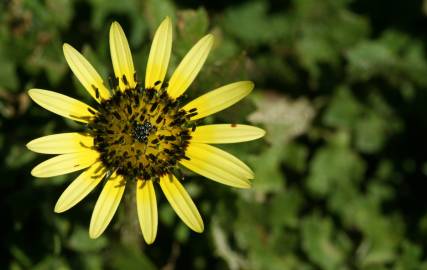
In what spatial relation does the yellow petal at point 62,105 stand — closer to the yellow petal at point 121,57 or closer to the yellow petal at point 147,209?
the yellow petal at point 121,57

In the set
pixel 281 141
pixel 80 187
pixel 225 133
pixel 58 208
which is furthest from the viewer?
pixel 281 141

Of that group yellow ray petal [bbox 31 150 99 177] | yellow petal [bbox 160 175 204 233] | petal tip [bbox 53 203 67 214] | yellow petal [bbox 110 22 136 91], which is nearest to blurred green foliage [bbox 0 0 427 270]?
yellow petal [bbox 110 22 136 91]

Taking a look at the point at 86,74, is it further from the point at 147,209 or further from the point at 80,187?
the point at 147,209

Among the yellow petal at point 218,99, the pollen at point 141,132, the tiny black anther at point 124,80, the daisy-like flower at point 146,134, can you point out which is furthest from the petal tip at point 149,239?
the tiny black anther at point 124,80

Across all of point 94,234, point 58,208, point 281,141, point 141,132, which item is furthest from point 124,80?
point 281,141

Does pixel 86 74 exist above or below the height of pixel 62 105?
above

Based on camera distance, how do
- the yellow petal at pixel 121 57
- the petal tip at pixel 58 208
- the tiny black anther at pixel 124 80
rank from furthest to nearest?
the tiny black anther at pixel 124 80 → the yellow petal at pixel 121 57 → the petal tip at pixel 58 208

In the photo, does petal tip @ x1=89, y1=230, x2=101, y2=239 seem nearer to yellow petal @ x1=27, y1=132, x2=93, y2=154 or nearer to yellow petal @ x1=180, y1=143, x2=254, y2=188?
yellow petal @ x1=27, y1=132, x2=93, y2=154
